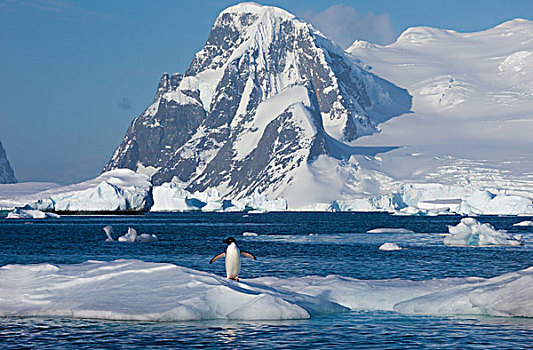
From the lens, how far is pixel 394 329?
22.8 m

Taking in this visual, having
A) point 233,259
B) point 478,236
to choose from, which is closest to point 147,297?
point 233,259

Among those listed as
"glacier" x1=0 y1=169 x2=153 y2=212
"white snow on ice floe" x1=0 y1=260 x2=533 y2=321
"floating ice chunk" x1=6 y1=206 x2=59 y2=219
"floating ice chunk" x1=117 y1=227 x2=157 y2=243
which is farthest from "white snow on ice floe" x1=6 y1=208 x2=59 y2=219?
"white snow on ice floe" x1=0 y1=260 x2=533 y2=321

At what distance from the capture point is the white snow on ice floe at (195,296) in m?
23.7

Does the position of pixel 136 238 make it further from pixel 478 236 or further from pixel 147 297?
Result: pixel 147 297

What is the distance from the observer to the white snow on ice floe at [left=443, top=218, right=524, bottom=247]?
64750 mm

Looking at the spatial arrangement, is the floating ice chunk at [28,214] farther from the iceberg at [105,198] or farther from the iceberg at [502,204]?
the iceberg at [502,204]

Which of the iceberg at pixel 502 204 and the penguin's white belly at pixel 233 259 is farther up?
the iceberg at pixel 502 204

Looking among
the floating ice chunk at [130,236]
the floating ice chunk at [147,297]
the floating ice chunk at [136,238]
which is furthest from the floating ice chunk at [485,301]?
the floating ice chunk at [136,238]

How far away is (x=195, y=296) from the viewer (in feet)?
79.3

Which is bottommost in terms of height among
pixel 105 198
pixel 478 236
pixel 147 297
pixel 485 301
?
pixel 485 301

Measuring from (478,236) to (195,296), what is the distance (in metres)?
47.4

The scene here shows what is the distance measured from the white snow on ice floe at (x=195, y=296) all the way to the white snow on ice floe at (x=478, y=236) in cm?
3767

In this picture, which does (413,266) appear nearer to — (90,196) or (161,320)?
(161,320)

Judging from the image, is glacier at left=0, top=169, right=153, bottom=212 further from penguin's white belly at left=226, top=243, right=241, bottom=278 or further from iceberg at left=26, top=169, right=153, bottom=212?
penguin's white belly at left=226, top=243, right=241, bottom=278
